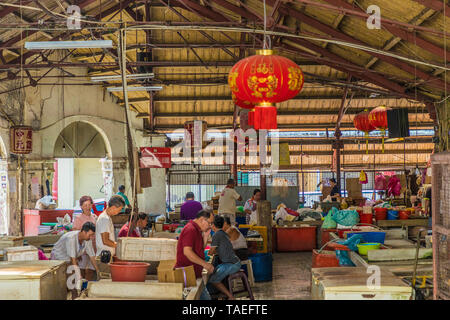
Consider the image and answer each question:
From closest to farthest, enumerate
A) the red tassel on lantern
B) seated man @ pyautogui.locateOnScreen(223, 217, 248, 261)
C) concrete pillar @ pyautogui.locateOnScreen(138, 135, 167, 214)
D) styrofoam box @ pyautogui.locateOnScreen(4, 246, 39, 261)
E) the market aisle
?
styrofoam box @ pyautogui.locateOnScreen(4, 246, 39, 261) < the red tassel on lantern < seated man @ pyautogui.locateOnScreen(223, 217, 248, 261) < the market aisle < concrete pillar @ pyautogui.locateOnScreen(138, 135, 167, 214)

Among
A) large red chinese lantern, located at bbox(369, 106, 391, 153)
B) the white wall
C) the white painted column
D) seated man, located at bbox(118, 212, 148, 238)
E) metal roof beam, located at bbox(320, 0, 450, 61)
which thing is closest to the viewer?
seated man, located at bbox(118, 212, 148, 238)

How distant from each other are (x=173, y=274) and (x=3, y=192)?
1220 centimetres

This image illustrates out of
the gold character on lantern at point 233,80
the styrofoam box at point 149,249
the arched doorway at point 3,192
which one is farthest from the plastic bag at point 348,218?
the arched doorway at point 3,192

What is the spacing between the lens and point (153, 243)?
14.7 ft

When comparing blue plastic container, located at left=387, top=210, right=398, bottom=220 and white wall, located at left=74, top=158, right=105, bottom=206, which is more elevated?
white wall, located at left=74, top=158, right=105, bottom=206

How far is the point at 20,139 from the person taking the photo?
41.8 ft

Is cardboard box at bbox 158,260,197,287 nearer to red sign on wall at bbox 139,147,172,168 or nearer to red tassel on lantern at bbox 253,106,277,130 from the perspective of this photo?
red tassel on lantern at bbox 253,106,277,130

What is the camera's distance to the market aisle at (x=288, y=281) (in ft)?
25.7

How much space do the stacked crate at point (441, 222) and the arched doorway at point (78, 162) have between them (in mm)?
15691

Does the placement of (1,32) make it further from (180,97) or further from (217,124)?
(217,124)

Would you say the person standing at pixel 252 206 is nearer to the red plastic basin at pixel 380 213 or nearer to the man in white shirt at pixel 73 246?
the red plastic basin at pixel 380 213

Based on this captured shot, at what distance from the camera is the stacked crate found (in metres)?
2.97

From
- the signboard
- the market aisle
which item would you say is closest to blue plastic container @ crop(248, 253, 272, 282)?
the market aisle

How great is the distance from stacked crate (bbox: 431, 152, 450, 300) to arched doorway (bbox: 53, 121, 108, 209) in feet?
51.5
